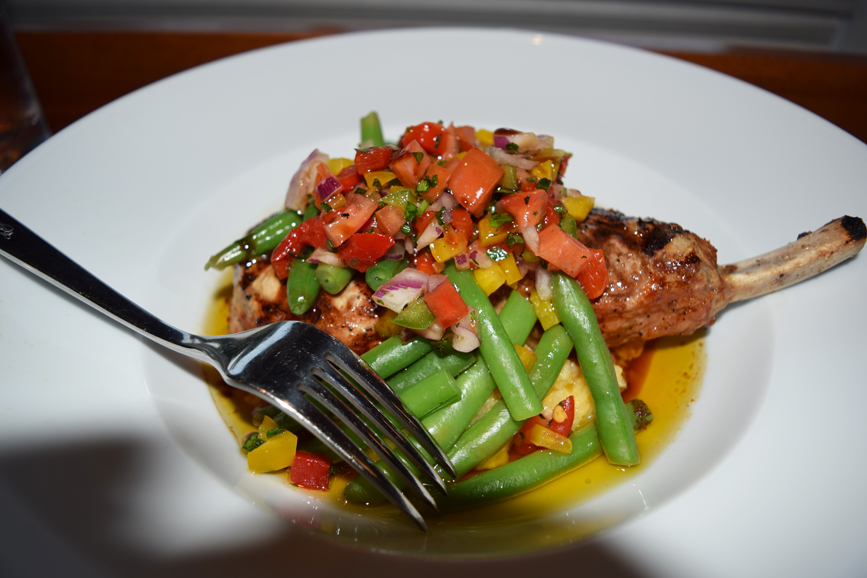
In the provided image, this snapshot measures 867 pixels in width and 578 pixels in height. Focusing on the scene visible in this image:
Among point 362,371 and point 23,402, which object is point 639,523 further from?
point 23,402

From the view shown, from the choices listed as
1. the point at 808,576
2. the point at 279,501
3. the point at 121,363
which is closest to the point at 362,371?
the point at 279,501

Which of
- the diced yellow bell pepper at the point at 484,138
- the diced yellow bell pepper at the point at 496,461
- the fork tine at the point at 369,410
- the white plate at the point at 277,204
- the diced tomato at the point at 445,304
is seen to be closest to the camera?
the white plate at the point at 277,204

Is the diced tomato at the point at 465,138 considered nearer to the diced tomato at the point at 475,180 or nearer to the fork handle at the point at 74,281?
the diced tomato at the point at 475,180

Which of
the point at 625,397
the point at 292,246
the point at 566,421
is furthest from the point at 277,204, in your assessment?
the point at 625,397

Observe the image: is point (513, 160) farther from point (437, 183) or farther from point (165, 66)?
point (165, 66)

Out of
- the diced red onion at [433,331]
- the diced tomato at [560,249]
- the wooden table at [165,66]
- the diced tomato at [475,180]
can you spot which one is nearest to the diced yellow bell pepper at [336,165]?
the diced tomato at [475,180]

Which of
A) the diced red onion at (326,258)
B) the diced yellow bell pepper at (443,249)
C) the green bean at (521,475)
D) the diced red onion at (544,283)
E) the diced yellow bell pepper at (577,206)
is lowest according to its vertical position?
the green bean at (521,475)
